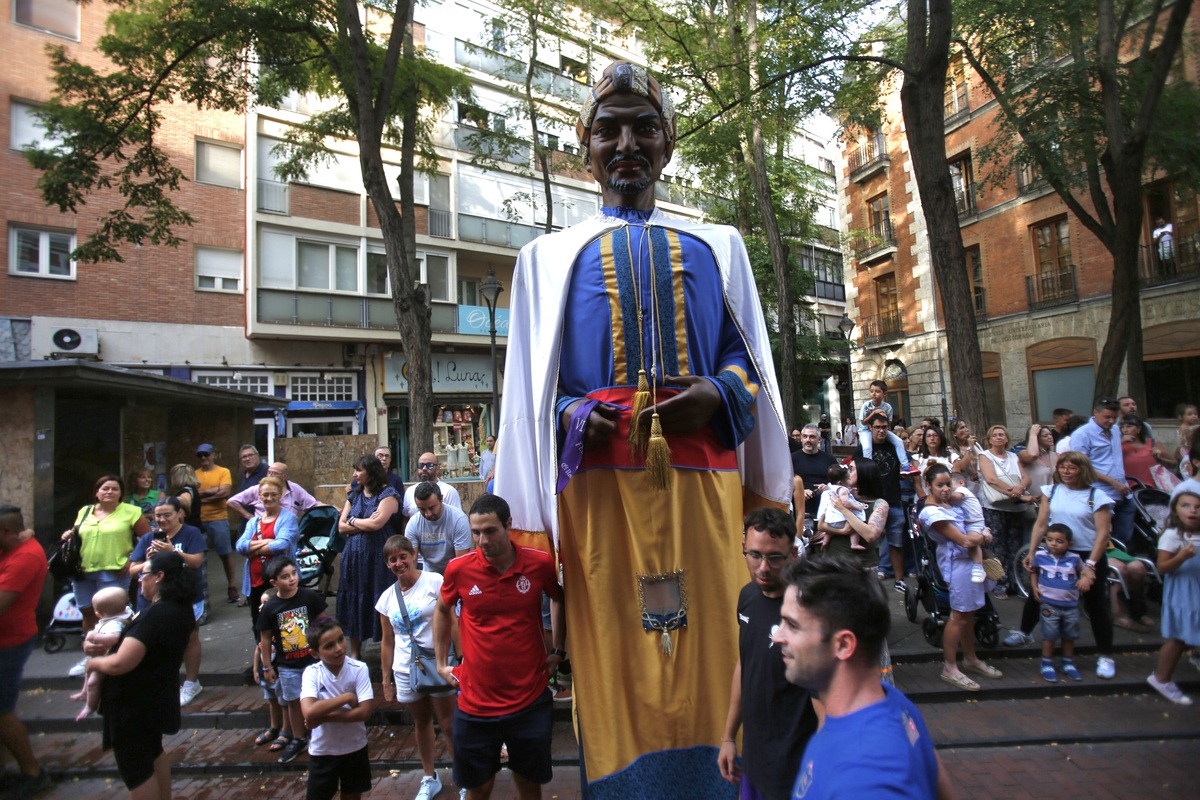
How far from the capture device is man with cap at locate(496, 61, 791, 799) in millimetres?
1859

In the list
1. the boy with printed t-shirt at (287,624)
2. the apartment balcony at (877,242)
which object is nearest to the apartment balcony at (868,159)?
the apartment balcony at (877,242)

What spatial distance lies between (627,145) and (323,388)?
18325 millimetres

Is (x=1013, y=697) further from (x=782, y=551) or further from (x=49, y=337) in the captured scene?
(x=49, y=337)

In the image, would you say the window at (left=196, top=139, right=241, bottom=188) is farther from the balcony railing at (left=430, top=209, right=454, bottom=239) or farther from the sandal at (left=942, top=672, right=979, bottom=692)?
the sandal at (left=942, top=672, right=979, bottom=692)

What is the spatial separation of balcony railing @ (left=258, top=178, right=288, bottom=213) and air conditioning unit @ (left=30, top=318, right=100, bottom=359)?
496 centimetres

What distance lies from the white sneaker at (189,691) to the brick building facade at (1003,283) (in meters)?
15.7

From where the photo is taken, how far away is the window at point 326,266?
18484mm

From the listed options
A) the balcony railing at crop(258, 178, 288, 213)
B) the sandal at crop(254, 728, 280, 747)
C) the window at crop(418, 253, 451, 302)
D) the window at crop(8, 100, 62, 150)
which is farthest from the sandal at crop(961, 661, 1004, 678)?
the window at crop(8, 100, 62, 150)

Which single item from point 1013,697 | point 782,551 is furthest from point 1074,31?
point 782,551

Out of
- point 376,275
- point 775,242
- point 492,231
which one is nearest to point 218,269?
point 376,275

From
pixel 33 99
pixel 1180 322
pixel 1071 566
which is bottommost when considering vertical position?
pixel 1071 566

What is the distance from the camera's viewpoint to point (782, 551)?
236cm

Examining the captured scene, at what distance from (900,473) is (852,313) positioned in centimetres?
2213

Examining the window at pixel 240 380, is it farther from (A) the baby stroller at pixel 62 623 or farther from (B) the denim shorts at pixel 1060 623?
(B) the denim shorts at pixel 1060 623
